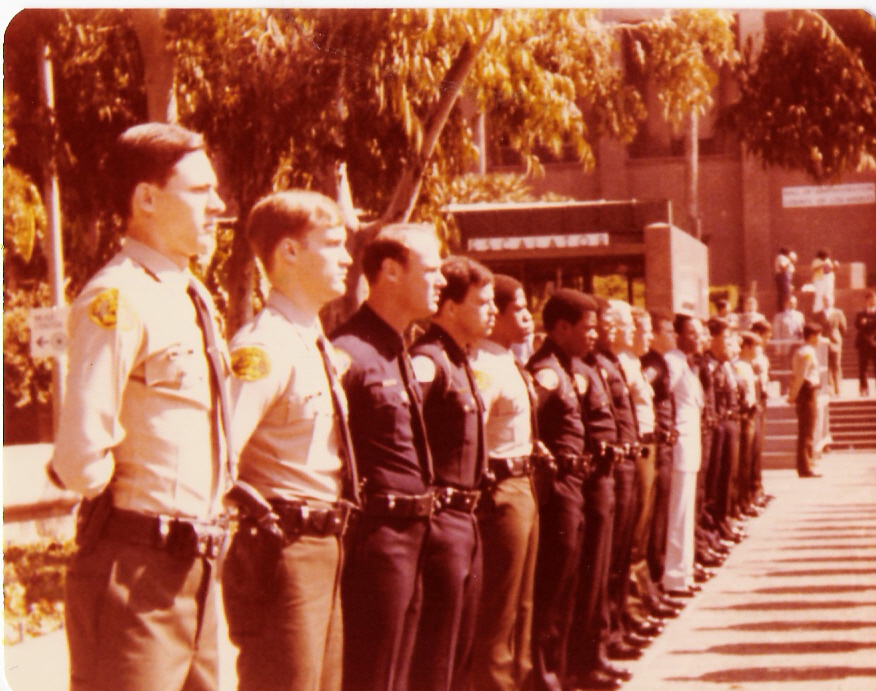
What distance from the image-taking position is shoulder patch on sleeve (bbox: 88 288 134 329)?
340 cm

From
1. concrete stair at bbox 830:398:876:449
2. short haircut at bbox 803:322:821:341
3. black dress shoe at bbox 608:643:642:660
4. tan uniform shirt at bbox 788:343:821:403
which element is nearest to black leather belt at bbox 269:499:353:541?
black dress shoe at bbox 608:643:642:660

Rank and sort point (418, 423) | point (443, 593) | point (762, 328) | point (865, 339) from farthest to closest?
point (762, 328), point (865, 339), point (443, 593), point (418, 423)

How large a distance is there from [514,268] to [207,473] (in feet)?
20.9

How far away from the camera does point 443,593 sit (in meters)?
4.75

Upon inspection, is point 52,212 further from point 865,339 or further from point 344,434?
point 865,339

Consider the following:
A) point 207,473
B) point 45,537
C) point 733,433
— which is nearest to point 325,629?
point 207,473

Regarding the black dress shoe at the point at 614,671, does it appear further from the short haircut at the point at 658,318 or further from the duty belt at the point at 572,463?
the short haircut at the point at 658,318

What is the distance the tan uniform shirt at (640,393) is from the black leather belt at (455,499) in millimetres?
3449

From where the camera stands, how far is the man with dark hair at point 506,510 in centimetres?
563

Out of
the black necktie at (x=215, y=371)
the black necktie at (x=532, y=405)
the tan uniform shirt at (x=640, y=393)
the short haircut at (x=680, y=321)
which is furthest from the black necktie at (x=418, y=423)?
the short haircut at (x=680, y=321)

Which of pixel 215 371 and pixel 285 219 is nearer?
pixel 215 371

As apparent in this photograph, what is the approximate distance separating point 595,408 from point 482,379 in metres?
1.39

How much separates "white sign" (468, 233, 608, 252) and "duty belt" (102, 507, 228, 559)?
614 centimetres

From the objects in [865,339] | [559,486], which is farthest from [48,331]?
[865,339]
